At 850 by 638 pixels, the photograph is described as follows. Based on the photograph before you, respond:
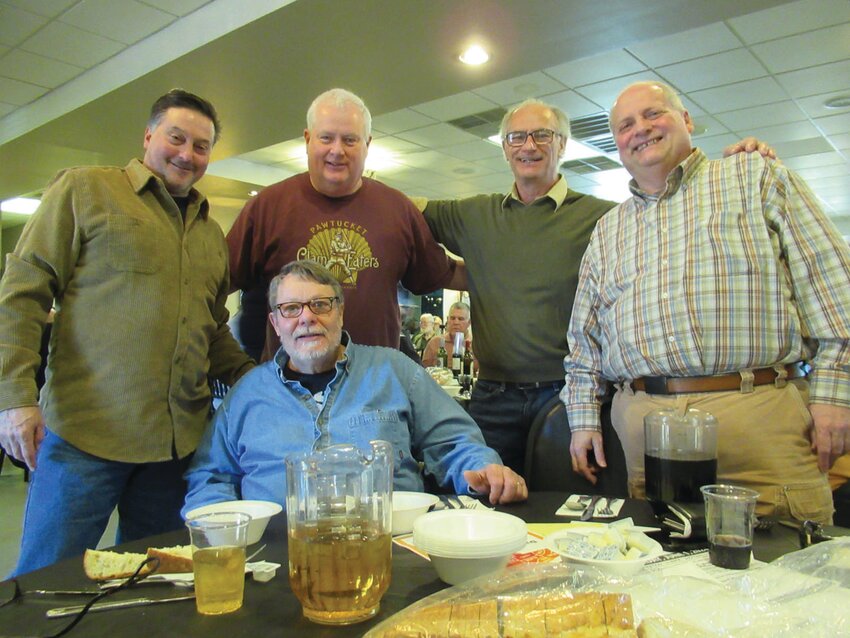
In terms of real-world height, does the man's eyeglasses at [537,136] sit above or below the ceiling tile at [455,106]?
below

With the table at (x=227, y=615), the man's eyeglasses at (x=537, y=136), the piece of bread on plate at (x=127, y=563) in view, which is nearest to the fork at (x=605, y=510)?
the table at (x=227, y=615)

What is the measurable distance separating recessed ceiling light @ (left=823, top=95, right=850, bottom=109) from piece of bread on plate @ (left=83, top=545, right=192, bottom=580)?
677 cm

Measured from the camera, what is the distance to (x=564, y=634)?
0.68 meters

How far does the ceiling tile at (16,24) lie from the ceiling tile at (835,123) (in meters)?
7.03

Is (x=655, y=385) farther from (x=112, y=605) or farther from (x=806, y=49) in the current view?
(x=806, y=49)

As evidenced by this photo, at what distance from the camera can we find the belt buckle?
5.99 ft

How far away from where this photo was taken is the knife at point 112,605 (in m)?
0.87

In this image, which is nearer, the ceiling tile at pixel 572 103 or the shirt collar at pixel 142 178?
the shirt collar at pixel 142 178

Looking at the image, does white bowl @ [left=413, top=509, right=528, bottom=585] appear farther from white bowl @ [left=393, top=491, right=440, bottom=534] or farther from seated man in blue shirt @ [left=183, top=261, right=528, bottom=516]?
seated man in blue shirt @ [left=183, top=261, right=528, bottom=516]

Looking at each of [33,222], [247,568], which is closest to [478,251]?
[33,222]

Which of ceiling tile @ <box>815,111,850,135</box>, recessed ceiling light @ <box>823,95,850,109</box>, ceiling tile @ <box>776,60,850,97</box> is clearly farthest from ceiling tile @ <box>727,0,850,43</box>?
ceiling tile @ <box>815,111,850,135</box>

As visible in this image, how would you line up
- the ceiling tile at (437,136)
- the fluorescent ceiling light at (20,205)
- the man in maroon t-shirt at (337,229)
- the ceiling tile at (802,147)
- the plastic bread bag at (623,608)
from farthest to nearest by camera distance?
the fluorescent ceiling light at (20,205)
the ceiling tile at (802,147)
the ceiling tile at (437,136)
the man in maroon t-shirt at (337,229)
the plastic bread bag at (623,608)

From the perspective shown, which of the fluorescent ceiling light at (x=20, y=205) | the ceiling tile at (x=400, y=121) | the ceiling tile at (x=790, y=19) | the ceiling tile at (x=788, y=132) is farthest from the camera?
the fluorescent ceiling light at (x=20, y=205)

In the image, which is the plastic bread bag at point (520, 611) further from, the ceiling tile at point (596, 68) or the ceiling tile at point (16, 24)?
the ceiling tile at point (16, 24)
